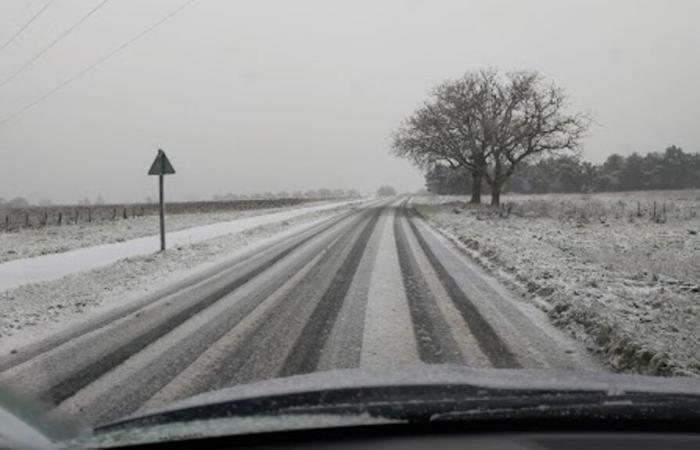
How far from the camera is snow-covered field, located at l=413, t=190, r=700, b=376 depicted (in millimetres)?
6242

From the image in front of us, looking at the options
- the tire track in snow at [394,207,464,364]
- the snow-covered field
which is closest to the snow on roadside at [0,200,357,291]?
the tire track in snow at [394,207,464,364]

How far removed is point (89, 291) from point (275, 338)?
17.3 feet

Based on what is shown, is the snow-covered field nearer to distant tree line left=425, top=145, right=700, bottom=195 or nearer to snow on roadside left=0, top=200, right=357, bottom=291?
snow on roadside left=0, top=200, right=357, bottom=291

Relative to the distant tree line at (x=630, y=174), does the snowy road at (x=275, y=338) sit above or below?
below

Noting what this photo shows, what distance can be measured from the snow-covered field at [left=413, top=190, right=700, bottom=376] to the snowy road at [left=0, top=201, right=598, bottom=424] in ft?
1.39

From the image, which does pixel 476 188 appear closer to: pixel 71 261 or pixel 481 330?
pixel 71 261

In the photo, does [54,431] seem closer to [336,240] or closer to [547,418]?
[547,418]

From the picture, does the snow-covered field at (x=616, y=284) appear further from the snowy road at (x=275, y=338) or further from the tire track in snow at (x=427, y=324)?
the tire track in snow at (x=427, y=324)

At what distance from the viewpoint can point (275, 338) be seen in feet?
22.4

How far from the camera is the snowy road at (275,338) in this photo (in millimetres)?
5406

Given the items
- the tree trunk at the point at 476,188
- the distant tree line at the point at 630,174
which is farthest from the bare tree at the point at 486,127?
the distant tree line at the point at 630,174

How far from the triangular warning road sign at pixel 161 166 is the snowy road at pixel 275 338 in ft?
20.6

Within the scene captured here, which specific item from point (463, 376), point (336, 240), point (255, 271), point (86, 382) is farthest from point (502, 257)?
point (463, 376)

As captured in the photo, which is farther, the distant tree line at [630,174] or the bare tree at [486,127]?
the distant tree line at [630,174]
